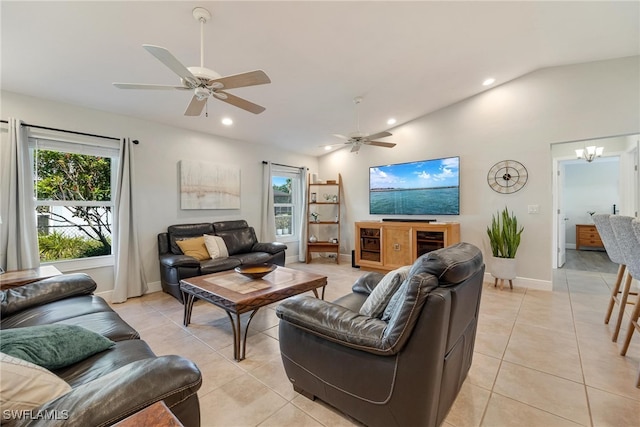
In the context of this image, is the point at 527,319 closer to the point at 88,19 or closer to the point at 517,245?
the point at 517,245

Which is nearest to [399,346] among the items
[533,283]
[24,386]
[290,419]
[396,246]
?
[290,419]

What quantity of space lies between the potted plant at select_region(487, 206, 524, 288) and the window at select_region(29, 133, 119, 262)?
544 centimetres

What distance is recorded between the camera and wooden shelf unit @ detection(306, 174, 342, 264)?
6133mm

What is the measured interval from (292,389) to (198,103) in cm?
238

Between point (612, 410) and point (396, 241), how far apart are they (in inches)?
130

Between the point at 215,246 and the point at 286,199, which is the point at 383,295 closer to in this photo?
the point at 215,246

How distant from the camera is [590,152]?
473 centimetres

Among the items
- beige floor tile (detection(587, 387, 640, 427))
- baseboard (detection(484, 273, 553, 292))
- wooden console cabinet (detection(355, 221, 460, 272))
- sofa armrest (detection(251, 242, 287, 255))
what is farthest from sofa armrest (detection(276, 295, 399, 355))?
baseboard (detection(484, 273, 553, 292))

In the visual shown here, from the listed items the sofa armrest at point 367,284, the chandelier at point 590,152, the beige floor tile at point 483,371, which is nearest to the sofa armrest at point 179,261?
the sofa armrest at point 367,284

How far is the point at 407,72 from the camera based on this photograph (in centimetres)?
342

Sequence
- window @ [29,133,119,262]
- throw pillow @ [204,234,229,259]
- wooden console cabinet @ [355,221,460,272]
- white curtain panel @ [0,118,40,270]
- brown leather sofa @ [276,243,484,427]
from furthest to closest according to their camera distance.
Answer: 1. wooden console cabinet @ [355,221,460,272]
2. throw pillow @ [204,234,229,259]
3. window @ [29,133,119,262]
4. white curtain panel @ [0,118,40,270]
5. brown leather sofa @ [276,243,484,427]

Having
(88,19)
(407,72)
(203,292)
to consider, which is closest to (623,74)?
(407,72)

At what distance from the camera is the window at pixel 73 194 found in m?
3.28

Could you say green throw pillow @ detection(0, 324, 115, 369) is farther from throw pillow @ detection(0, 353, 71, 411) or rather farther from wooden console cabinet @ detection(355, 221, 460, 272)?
wooden console cabinet @ detection(355, 221, 460, 272)
